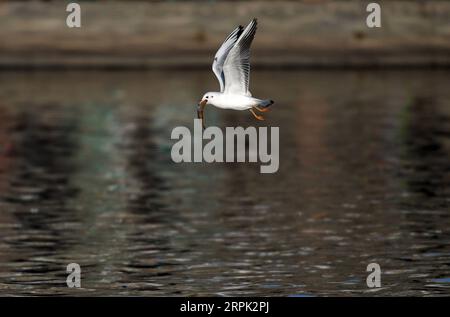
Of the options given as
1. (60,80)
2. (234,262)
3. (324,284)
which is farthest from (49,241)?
(60,80)

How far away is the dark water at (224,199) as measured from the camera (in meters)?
24.8

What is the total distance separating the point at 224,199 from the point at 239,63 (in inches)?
481

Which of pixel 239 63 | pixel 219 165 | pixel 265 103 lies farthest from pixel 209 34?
pixel 265 103

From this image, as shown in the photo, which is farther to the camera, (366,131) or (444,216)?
(366,131)

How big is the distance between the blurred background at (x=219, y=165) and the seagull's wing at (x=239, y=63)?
375 cm

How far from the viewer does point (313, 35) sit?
62531 millimetres

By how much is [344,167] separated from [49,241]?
36.0 ft

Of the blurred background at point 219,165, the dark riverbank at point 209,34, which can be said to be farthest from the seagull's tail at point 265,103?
the dark riverbank at point 209,34

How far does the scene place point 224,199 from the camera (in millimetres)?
32875

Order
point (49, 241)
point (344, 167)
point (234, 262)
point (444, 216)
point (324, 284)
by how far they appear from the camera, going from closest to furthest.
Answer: point (324, 284) < point (234, 262) < point (49, 241) < point (444, 216) < point (344, 167)

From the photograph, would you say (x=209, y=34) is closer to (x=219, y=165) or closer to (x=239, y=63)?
(x=219, y=165)

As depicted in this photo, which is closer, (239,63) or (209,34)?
(239,63)

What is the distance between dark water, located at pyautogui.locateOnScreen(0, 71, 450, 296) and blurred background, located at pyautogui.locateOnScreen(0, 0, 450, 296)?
0.06 metres

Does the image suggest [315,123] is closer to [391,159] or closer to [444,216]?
[391,159]
